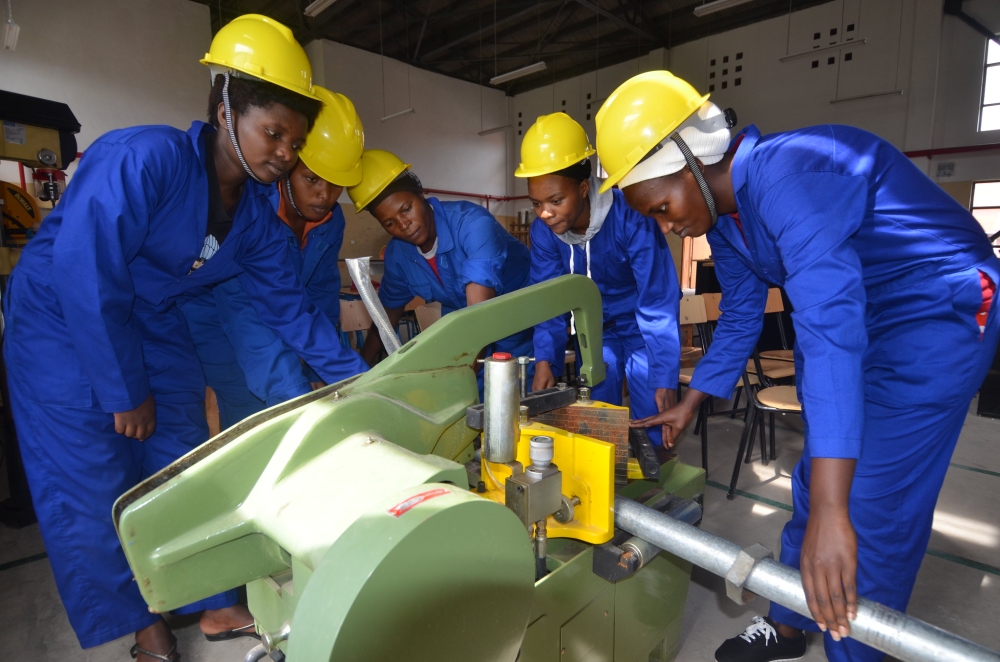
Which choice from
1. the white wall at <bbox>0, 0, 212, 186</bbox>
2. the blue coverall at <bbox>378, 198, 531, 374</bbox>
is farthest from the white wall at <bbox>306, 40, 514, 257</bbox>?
the blue coverall at <bbox>378, 198, 531, 374</bbox>

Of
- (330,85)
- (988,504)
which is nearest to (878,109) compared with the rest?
(988,504)

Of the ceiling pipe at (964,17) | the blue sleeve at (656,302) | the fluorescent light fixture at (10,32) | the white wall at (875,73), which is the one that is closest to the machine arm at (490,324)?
the blue sleeve at (656,302)

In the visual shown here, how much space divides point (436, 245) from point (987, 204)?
341 inches

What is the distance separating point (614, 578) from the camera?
972mm

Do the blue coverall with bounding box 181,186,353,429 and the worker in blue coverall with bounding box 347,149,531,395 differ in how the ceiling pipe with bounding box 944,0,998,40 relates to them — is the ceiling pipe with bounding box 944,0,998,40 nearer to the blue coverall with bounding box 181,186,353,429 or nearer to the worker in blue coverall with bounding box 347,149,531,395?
the worker in blue coverall with bounding box 347,149,531,395

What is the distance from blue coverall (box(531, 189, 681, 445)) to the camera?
1771 mm

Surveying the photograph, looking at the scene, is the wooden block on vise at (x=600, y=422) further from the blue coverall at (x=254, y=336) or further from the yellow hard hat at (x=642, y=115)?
the blue coverall at (x=254, y=336)

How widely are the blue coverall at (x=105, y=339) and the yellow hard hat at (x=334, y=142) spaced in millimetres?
280

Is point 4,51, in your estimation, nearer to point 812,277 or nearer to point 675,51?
point 812,277

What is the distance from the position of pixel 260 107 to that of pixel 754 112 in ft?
30.7

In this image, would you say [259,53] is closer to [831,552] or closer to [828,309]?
[828,309]

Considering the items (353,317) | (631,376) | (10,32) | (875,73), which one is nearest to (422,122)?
(10,32)

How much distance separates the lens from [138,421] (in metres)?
1.29

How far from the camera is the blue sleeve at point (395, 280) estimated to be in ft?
7.84
